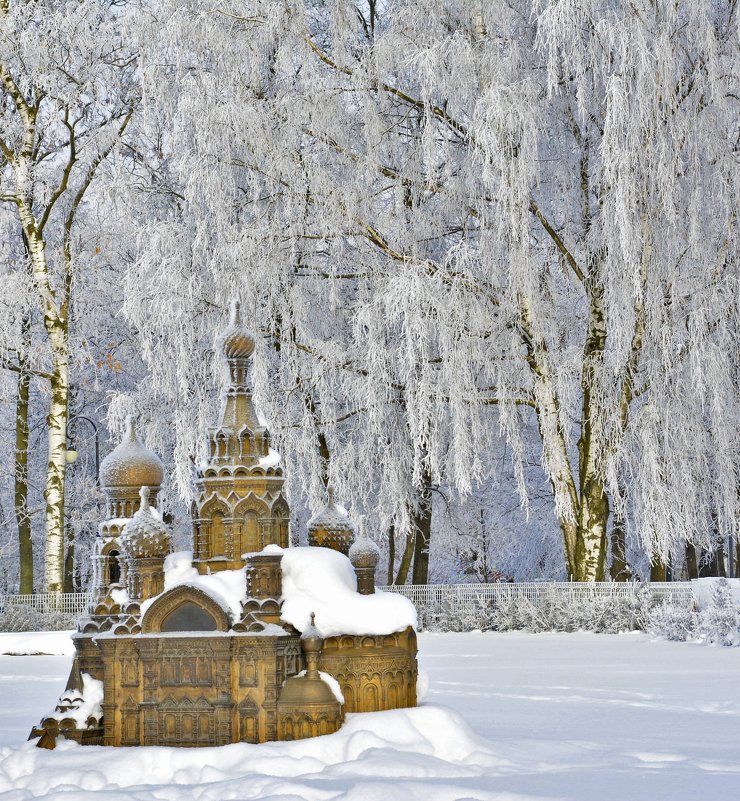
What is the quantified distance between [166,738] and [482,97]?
36.7 feet


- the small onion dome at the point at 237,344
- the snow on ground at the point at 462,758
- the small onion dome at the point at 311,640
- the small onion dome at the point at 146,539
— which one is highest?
the small onion dome at the point at 237,344

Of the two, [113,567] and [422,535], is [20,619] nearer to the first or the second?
[422,535]

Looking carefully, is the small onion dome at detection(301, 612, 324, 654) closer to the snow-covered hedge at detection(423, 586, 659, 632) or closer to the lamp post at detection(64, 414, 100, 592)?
the snow-covered hedge at detection(423, 586, 659, 632)

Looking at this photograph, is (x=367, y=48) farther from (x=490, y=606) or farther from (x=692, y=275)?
(x=490, y=606)

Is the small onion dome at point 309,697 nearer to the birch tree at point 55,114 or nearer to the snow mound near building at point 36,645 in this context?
the snow mound near building at point 36,645

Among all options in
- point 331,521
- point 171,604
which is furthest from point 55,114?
point 171,604

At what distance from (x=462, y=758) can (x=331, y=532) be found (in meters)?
2.49

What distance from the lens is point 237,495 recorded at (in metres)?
8.89

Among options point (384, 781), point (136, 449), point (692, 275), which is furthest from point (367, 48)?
point (384, 781)

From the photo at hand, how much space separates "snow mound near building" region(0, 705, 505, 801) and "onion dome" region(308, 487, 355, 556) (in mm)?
1638

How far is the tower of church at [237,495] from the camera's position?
29.1 feet

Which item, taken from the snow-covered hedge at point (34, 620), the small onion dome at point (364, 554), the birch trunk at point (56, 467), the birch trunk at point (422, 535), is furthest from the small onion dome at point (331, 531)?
the birch trunk at point (422, 535)

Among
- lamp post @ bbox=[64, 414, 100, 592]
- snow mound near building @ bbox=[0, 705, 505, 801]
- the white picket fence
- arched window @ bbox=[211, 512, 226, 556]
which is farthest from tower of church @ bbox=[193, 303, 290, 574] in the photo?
lamp post @ bbox=[64, 414, 100, 592]

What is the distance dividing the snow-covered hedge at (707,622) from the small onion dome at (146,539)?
979 cm
